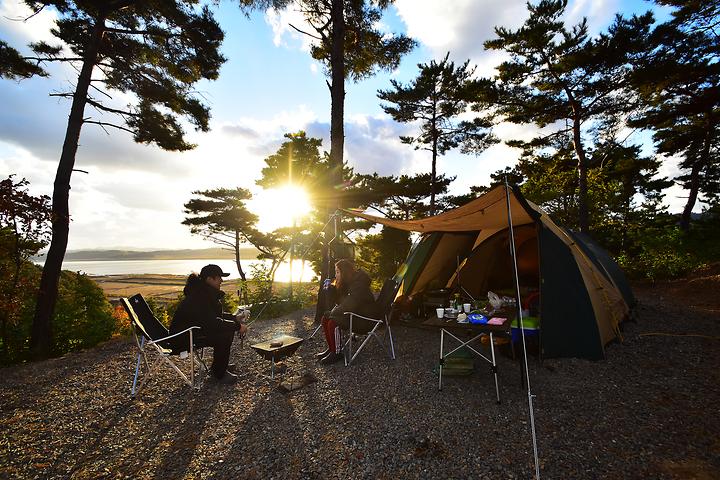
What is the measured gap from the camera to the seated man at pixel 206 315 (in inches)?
147

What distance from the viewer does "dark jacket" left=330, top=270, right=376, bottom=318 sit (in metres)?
4.45

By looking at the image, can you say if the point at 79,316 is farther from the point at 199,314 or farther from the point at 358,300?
the point at 358,300

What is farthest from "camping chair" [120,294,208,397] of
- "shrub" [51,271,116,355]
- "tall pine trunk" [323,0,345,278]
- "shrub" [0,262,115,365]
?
"tall pine trunk" [323,0,345,278]

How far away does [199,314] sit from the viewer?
12.3 ft

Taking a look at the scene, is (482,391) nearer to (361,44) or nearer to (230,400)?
(230,400)

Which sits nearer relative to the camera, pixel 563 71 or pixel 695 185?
pixel 563 71

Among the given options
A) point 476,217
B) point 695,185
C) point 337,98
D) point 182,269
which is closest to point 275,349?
point 476,217

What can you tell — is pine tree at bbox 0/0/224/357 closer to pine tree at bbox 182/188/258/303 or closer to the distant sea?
the distant sea

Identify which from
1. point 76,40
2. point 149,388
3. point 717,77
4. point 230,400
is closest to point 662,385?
point 230,400

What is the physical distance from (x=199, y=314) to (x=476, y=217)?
13.1 feet

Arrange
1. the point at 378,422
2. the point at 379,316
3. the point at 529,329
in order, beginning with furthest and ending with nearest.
Answer: the point at 379,316 < the point at 529,329 < the point at 378,422

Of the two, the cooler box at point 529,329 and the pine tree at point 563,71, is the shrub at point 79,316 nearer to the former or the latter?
the cooler box at point 529,329

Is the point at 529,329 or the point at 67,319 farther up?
the point at 529,329

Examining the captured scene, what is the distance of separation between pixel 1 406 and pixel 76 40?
6231mm
